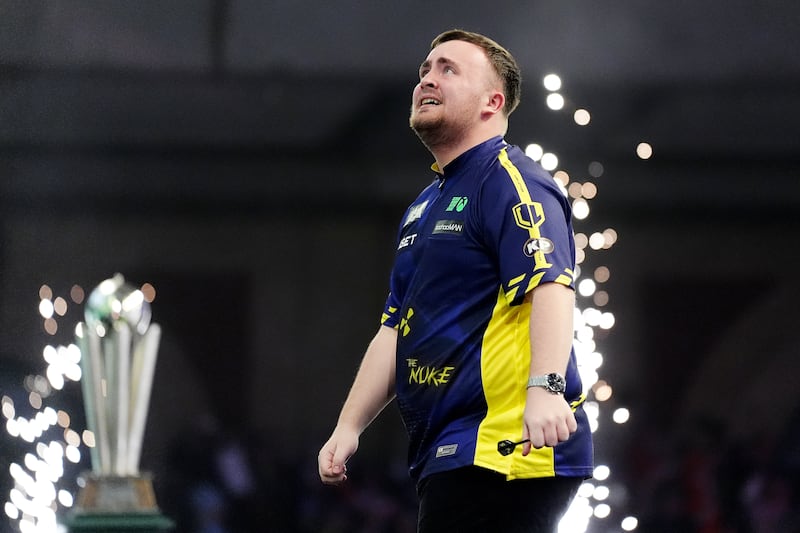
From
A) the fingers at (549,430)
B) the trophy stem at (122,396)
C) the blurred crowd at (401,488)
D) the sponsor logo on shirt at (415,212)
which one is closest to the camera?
the fingers at (549,430)

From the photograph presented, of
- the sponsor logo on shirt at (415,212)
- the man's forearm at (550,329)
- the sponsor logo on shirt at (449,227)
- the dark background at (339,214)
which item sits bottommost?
the man's forearm at (550,329)

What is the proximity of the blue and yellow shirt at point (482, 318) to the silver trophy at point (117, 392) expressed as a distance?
0.94 meters

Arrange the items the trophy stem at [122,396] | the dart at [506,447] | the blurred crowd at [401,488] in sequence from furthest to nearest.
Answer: the blurred crowd at [401,488] → the trophy stem at [122,396] → the dart at [506,447]

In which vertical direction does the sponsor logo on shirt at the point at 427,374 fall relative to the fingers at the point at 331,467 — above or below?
above

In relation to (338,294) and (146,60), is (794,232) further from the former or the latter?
(146,60)

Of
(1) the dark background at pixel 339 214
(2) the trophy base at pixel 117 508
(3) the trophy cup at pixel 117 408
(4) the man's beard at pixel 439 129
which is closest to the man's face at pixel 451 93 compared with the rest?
(4) the man's beard at pixel 439 129

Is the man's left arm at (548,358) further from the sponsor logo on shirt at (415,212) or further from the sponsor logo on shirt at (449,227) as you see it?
the sponsor logo on shirt at (415,212)

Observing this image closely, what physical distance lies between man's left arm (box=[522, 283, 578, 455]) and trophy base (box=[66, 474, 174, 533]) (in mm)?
1185

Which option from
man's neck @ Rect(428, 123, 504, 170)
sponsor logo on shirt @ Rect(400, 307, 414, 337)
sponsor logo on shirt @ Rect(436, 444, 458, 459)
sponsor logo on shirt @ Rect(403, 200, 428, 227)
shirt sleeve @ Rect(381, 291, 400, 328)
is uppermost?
man's neck @ Rect(428, 123, 504, 170)

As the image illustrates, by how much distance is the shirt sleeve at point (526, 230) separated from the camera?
1849 mm

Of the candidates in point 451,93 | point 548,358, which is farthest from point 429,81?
point 548,358

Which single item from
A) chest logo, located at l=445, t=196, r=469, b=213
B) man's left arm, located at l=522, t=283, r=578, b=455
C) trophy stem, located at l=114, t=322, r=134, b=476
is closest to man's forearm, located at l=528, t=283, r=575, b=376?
man's left arm, located at l=522, t=283, r=578, b=455

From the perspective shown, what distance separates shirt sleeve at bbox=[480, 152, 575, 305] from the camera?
6.07 feet

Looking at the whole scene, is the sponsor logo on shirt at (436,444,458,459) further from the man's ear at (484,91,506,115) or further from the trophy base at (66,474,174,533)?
the trophy base at (66,474,174,533)
